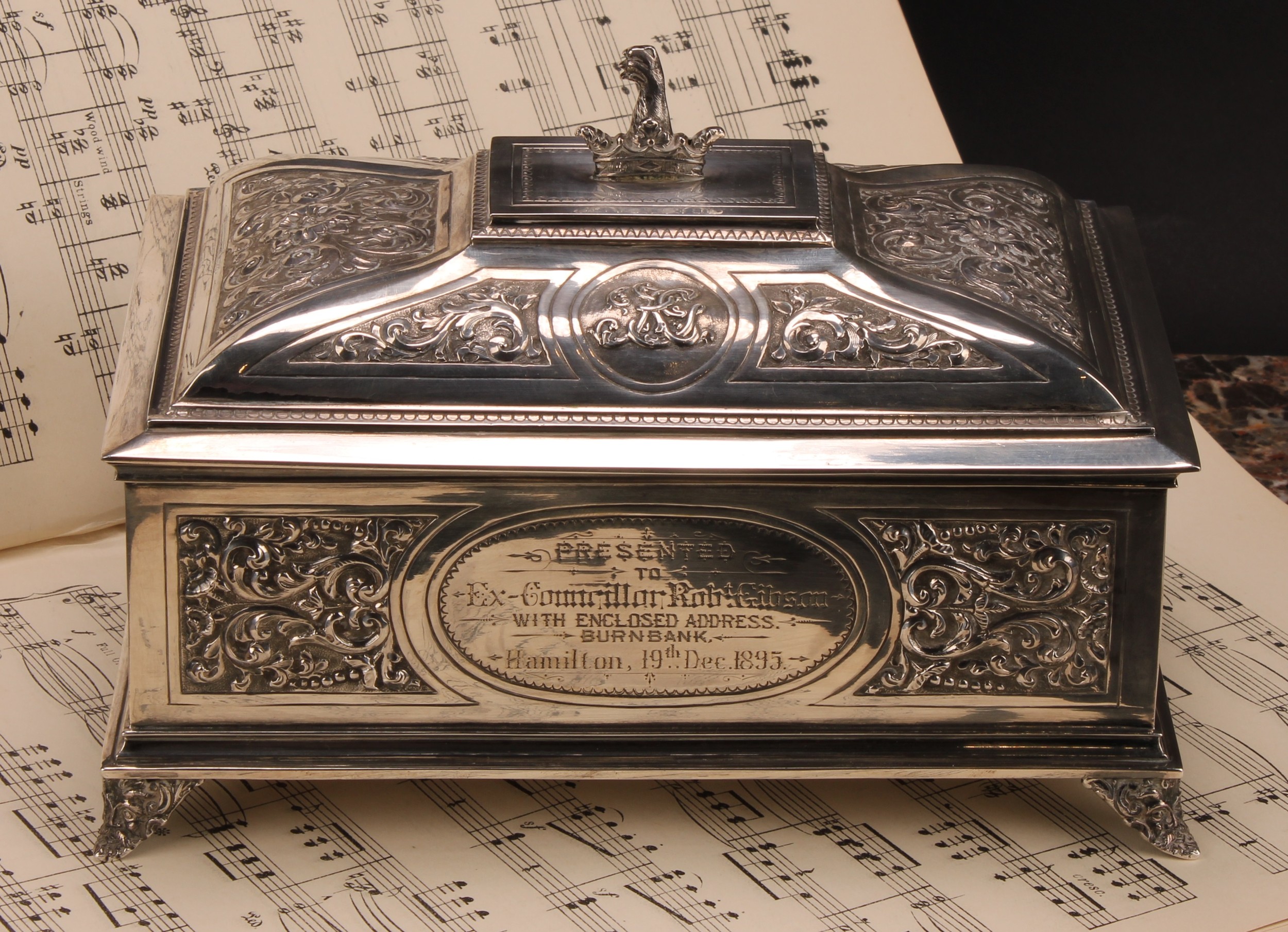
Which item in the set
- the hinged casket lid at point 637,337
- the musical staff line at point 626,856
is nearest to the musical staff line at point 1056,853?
the musical staff line at point 626,856

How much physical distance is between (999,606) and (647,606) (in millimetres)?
558

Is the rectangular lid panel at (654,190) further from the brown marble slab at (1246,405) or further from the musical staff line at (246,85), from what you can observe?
the brown marble slab at (1246,405)

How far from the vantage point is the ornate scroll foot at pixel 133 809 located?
3.07 metres

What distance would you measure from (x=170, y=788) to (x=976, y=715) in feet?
4.31

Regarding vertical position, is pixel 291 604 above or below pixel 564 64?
below

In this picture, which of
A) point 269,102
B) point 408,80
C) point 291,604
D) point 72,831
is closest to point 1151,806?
point 291,604

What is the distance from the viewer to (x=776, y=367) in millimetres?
2918

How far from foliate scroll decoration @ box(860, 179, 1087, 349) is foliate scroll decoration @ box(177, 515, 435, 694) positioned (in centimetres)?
92

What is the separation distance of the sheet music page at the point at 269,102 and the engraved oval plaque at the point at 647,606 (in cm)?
131

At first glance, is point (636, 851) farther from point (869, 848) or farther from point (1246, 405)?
point (1246, 405)

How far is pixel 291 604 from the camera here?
297 cm

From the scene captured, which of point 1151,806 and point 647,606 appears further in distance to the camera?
point 1151,806

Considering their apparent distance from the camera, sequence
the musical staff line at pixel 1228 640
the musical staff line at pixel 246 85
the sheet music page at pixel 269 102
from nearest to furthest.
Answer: the musical staff line at pixel 1228 640
the sheet music page at pixel 269 102
the musical staff line at pixel 246 85

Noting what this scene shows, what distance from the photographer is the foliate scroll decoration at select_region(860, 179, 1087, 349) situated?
306cm
